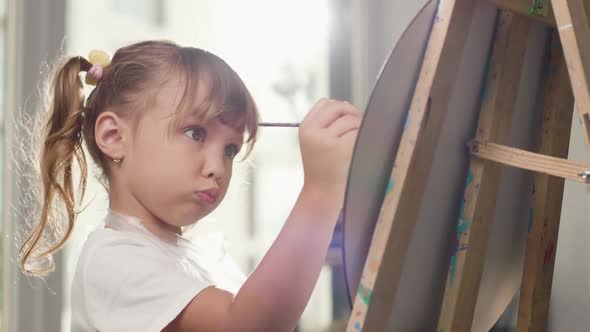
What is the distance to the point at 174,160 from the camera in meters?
1.01

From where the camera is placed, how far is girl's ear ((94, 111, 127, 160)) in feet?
3.48

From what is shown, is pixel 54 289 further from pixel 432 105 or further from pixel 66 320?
pixel 432 105

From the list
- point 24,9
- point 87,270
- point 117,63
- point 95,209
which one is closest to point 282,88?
point 95,209

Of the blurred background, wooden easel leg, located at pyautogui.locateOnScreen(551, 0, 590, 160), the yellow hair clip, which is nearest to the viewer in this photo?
wooden easel leg, located at pyautogui.locateOnScreen(551, 0, 590, 160)

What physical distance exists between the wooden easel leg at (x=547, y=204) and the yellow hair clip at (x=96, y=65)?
73cm

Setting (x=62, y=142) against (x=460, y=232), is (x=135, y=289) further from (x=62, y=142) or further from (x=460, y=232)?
(x=460, y=232)

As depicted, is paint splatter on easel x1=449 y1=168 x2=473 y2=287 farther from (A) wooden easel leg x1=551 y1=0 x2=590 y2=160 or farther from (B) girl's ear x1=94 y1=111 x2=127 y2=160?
(B) girl's ear x1=94 y1=111 x2=127 y2=160

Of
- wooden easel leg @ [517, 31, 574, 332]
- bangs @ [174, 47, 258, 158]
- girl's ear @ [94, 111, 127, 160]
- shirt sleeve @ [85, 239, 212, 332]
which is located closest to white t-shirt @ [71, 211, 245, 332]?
shirt sleeve @ [85, 239, 212, 332]

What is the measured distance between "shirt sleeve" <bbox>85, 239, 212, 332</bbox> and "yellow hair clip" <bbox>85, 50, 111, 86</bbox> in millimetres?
318

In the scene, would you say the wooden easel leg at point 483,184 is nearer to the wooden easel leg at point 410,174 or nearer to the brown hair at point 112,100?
the wooden easel leg at point 410,174

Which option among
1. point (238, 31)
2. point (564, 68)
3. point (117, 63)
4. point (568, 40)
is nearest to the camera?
point (568, 40)

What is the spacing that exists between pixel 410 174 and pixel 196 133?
40 centimetres

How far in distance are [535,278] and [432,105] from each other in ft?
1.28

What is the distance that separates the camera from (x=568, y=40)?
76 centimetres
